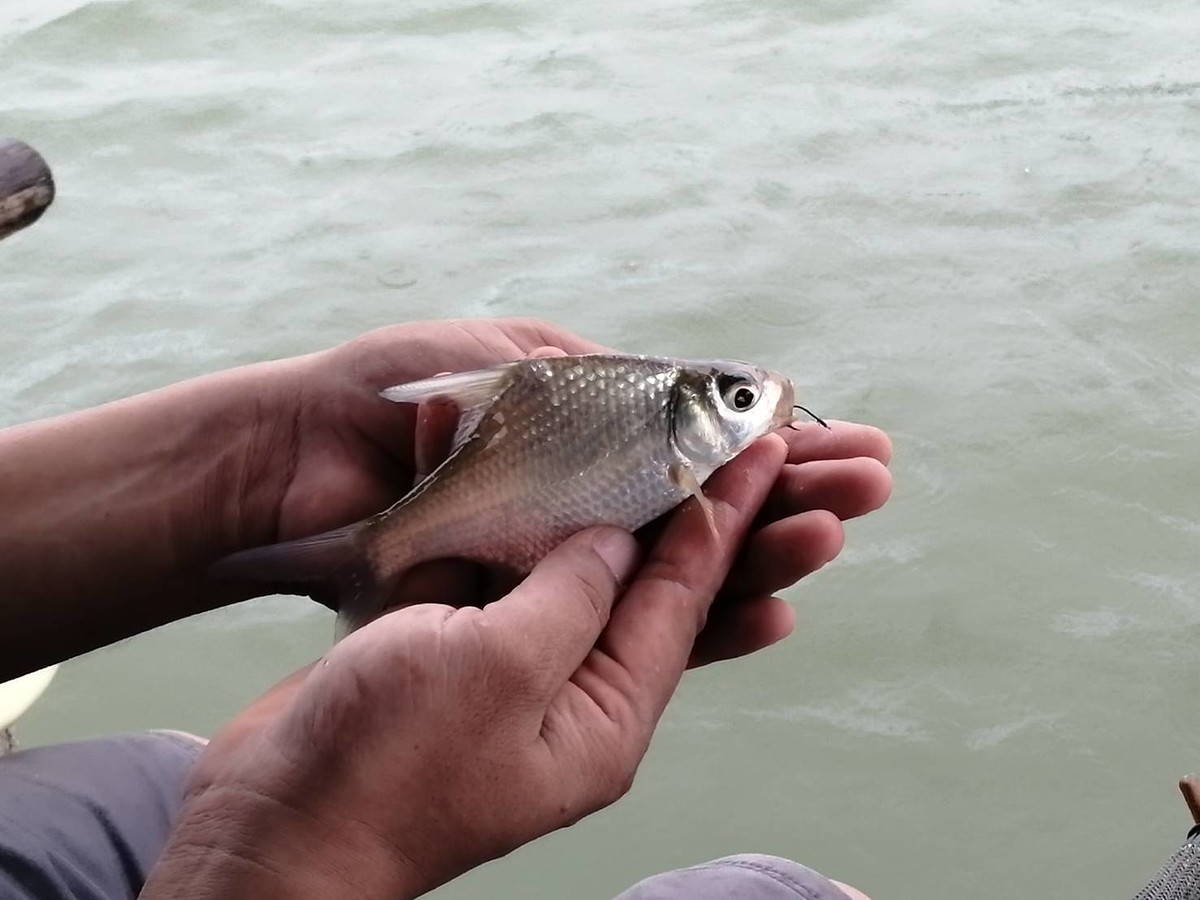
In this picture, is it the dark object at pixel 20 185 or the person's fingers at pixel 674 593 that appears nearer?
the person's fingers at pixel 674 593

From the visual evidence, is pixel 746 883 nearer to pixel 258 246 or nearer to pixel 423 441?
pixel 423 441

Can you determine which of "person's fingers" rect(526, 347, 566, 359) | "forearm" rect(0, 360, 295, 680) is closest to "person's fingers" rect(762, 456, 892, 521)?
"person's fingers" rect(526, 347, 566, 359)

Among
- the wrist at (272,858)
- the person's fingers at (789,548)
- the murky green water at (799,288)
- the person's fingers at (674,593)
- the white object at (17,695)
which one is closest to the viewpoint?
the wrist at (272,858)

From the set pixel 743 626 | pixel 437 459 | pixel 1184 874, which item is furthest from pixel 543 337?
pixel 1184 874

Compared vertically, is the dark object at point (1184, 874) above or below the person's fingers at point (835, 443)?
below

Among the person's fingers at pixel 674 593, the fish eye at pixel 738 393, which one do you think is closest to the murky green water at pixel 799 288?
the person's fingers at pixel 674 593

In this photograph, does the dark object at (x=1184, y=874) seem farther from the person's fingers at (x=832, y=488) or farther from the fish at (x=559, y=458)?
the fish at (x=559, y=458)

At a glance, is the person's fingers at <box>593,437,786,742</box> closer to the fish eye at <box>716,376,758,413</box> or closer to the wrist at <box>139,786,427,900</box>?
the fish eye at <box>716,376,758,413</box>
